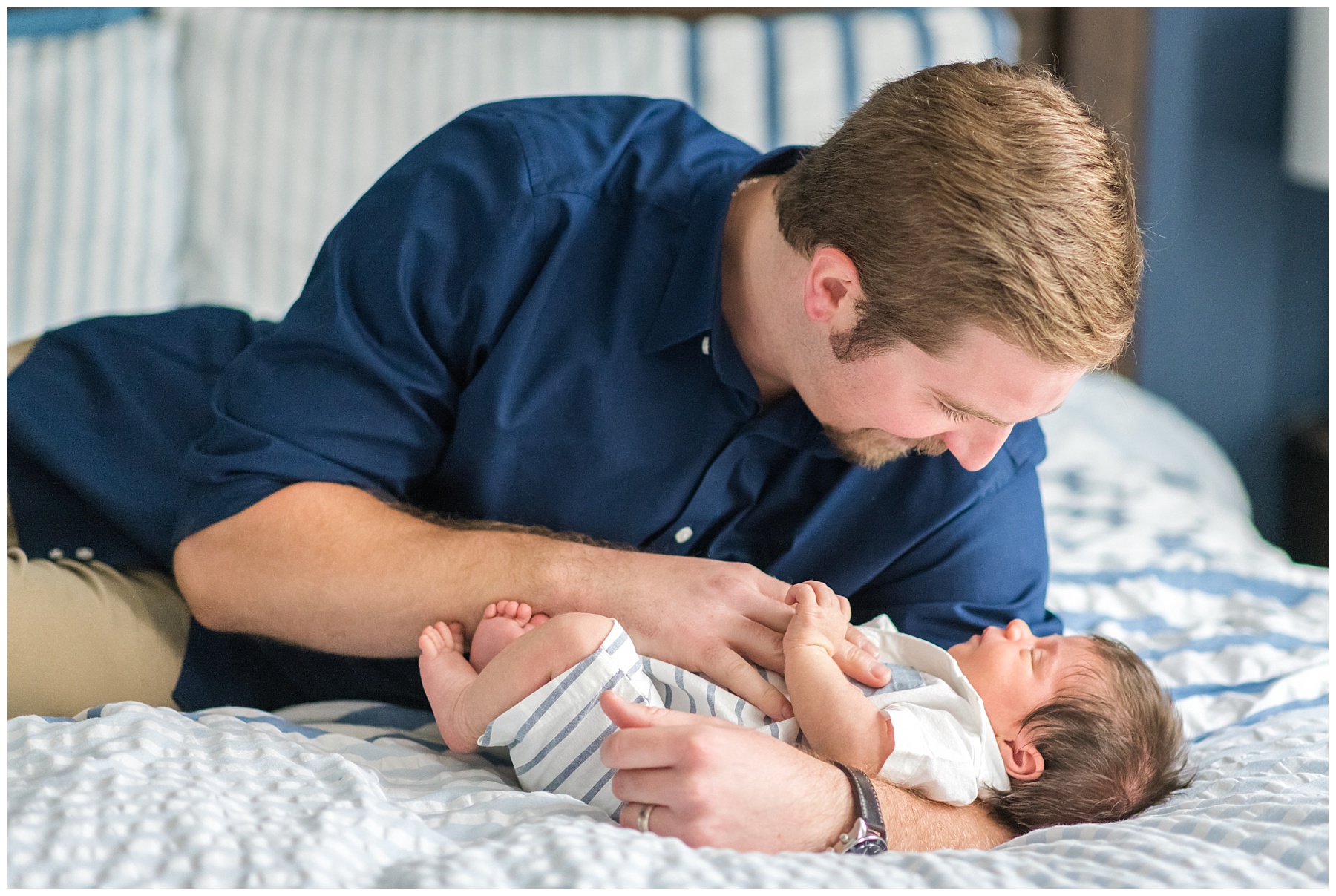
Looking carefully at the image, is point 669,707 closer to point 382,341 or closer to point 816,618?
point 816,618

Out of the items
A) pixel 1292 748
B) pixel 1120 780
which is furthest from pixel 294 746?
pixel 1292 748

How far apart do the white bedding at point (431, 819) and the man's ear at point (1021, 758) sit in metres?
0.11

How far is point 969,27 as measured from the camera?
7.17ft

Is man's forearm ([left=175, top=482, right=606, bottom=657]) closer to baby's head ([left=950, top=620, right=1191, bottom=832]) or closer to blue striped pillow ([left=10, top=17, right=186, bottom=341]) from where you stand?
baby's head ([left=950, top=620, right=1191, bottom=832])

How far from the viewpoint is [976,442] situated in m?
1.07

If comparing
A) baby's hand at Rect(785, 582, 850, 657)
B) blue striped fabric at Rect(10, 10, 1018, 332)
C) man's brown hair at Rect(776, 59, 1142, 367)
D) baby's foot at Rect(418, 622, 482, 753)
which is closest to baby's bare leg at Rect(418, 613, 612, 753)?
baby's foot at Rect(418, 622, 482, 753)

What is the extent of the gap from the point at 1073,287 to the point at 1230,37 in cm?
193

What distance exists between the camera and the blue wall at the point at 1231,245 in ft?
8.07

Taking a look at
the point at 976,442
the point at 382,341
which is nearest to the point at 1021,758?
the point at 976,442

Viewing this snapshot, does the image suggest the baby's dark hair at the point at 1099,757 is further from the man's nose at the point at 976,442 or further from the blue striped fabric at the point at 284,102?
the blue striped fabric at the point at 284,102

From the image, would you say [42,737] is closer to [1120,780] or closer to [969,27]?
[1120,780]

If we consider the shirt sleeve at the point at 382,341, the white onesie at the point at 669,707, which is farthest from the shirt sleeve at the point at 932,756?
the shirt sleeve at the point at 382,341

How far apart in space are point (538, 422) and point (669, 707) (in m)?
0.33

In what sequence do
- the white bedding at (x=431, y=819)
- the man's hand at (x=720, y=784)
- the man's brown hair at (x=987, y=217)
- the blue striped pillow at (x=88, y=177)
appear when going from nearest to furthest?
1. the white bedding at (x=431, y=819)
2. the man's hand at (x=720, y=784)
3. the man's brown hair at (x=987, y=217)
4. the blue striped pillow at (x=88, y=177)
